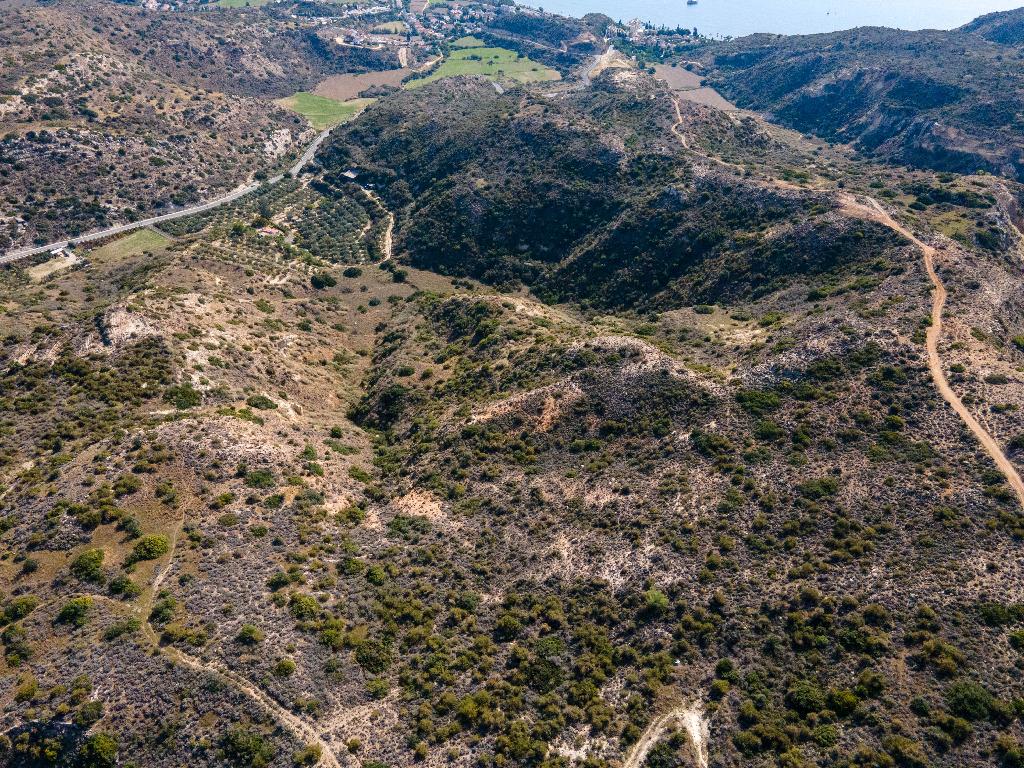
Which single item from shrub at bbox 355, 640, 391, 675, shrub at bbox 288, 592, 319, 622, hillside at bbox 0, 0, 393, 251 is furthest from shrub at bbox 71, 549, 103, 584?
hillside at bbox 0, 0, 393, 251

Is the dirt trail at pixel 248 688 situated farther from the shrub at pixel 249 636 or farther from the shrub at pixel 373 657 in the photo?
the shrub at pixel 373 657

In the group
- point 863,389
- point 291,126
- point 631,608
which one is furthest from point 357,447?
point 291,126

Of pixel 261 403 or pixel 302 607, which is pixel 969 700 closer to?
pixel 302 607

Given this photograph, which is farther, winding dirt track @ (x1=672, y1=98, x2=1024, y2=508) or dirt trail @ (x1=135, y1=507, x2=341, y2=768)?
winding dirt track @ (x1=672, y1=98, x2=1024, y2=508)

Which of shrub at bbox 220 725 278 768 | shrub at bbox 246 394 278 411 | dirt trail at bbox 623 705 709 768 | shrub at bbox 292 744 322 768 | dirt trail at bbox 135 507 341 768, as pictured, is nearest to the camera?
shrub at bbox 220 725 278 768

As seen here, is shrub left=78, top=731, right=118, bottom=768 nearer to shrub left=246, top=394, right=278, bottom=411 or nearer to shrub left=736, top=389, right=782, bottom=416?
shrub left=246, top=394, right=278, bottom=411

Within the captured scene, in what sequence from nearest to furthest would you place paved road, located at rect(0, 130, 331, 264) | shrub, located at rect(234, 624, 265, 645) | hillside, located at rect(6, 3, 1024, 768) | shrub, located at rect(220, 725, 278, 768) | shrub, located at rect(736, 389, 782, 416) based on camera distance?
shrub, located at rect(220, 725, 278, 768), hillside, located at rect(6, 3, 1024, 768), shrub, located at rect(234, 624, 265, 645), shrub, located at rect(736, 389, 782, 416), paved road, located at rect(0, 130, 331, 264)

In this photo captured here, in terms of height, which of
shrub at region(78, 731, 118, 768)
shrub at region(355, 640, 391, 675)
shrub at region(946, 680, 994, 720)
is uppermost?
shrub at region(946, 680, 994, 720)

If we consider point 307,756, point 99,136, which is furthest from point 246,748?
point 99,136

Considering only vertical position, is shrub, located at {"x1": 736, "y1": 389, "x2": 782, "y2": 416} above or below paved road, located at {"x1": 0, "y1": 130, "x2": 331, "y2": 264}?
above

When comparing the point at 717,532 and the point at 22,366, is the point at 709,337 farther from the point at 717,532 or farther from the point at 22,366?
the point at 22,366
